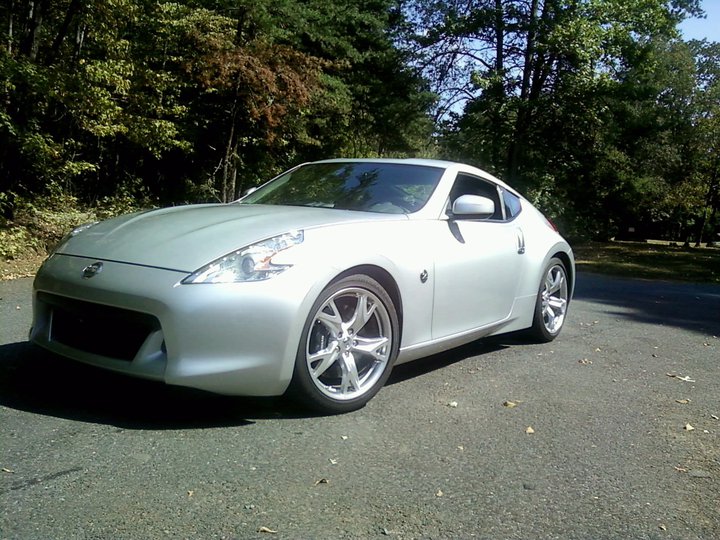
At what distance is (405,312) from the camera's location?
13.6 feet

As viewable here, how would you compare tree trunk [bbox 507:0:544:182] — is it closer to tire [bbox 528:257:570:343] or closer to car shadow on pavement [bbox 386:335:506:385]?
tire [bbox 528:257:570:343]

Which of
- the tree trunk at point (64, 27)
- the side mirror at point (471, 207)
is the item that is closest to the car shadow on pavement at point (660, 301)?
the side mirror at point (471, 207)

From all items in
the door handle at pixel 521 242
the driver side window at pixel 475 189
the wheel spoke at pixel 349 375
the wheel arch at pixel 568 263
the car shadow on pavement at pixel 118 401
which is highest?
the driver side window at pixel 475 189

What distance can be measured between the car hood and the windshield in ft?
0.86

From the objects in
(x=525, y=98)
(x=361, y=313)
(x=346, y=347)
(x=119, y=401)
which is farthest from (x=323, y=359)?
(x=525, y=98)

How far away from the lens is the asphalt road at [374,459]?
2.59 m

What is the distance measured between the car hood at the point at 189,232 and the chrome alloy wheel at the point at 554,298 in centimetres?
206

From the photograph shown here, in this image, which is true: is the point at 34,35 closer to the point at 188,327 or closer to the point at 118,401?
the point at 118,401

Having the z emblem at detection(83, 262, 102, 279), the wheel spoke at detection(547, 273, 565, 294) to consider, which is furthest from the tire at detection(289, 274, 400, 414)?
the wheel spoke at detection(547, 273, 565, 294)

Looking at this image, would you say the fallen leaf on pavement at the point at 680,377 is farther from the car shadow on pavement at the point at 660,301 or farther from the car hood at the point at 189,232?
the car hood at the point at 189,232

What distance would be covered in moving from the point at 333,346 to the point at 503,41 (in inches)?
874

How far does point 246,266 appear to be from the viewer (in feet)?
11.3

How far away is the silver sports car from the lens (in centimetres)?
331

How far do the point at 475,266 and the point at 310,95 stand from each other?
43.9ft
